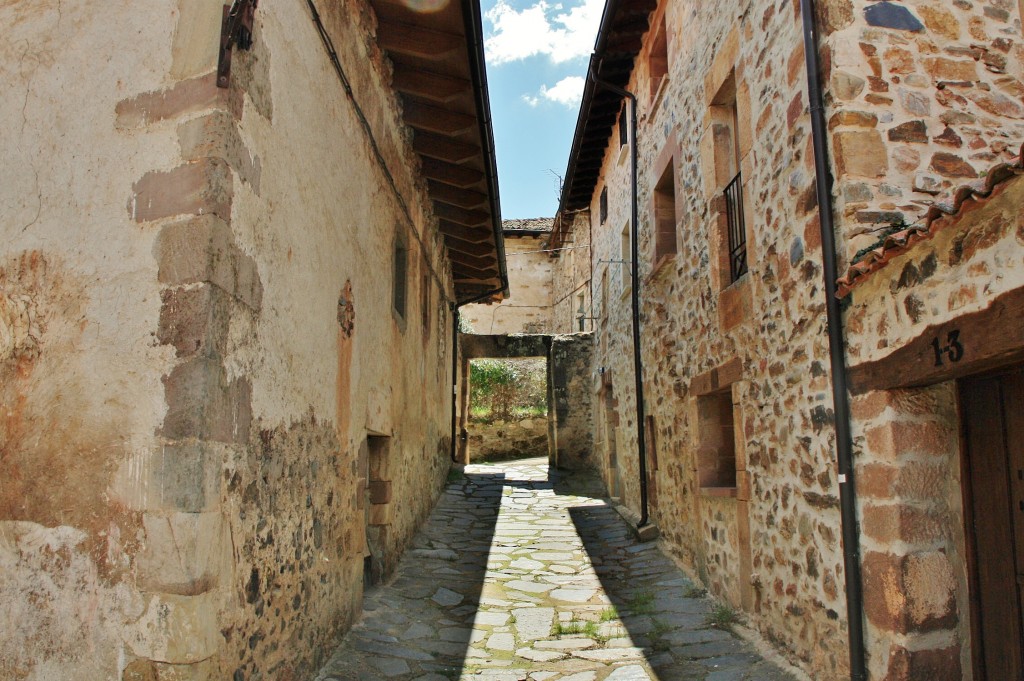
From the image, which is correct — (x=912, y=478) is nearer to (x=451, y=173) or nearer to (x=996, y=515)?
(x=996, y=515)

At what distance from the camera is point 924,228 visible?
10.5ft

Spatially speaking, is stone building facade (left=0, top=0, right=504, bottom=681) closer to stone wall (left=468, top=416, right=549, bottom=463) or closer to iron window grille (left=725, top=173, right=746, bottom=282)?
iron window grille (left=725, top=173, right=746, bottom=282)

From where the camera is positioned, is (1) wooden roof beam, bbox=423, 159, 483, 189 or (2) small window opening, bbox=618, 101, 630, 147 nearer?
(1) wooden roof beam, bbox=423, 159, 483, 189

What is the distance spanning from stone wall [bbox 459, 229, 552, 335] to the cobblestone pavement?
14802 mm

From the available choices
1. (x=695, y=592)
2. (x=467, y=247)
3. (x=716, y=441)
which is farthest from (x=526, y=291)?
(x=695, y=592)

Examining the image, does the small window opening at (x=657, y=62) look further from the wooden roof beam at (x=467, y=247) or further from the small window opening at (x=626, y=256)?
the wooden roof beam at (x=467, y=247)

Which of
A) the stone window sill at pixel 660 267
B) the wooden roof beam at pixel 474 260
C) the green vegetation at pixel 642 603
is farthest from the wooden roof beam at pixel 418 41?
the wooden roof beam at pixel 474 260

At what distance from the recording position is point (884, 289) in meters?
3.69

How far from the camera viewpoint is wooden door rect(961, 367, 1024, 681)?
336 centimetres

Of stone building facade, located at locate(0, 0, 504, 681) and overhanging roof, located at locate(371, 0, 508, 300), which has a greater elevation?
overhanging roof, located at locate(371, 0, 508, 300)

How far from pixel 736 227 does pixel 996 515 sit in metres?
3.26

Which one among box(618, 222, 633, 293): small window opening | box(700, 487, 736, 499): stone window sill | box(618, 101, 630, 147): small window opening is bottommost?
box(700, 487, 736, 499): stone window sill

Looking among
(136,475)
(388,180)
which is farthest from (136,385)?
(388,180)

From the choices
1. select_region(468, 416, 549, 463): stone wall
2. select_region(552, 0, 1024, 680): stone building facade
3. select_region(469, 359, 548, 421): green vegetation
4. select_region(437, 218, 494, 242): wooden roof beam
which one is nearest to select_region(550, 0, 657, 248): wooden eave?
select_region(552, 0, 1024, 680): stone building facade
